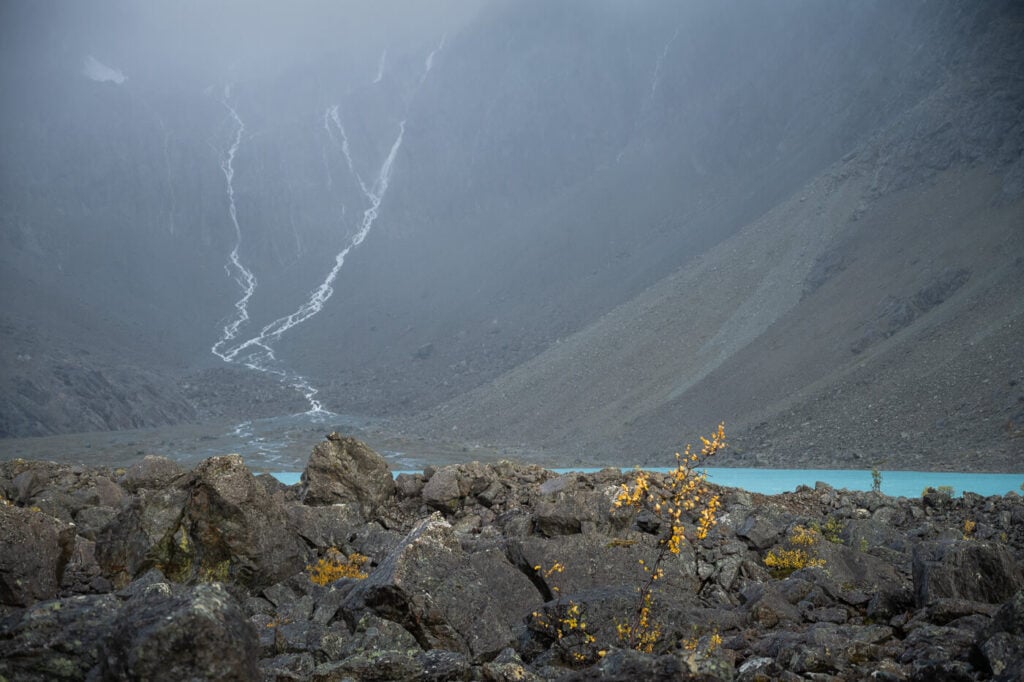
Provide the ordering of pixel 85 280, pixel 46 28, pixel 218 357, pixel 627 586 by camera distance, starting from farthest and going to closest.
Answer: pixel 46 28 → pixel 85 280 → pixel 218 357 → pixel 627 586

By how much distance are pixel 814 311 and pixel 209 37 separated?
11798cm

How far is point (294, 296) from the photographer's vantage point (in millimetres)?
90438

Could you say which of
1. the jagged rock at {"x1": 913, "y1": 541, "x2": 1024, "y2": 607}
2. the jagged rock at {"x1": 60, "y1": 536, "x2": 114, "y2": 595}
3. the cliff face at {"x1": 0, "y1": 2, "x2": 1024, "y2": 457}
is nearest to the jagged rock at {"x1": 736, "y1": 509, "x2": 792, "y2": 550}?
the jagged rock at {"x1": 913, "y1": 541, "x2": 1024, "y2": 607}

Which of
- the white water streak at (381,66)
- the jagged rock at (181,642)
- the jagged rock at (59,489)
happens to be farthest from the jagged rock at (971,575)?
the white water streak at (381,66)

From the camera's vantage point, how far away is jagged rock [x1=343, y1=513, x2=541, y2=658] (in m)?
6.94

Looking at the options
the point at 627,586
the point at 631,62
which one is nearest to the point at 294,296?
the point at 631,62

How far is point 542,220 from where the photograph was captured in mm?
89562

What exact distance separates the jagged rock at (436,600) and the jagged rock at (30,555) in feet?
10.0

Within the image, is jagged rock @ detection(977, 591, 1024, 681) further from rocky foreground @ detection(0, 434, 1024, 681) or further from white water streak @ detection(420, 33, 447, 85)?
white water streak @ detection(420, 33, 447, 85)

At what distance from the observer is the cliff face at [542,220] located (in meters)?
44.6

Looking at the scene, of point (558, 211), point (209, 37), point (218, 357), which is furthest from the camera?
point (209, 37)

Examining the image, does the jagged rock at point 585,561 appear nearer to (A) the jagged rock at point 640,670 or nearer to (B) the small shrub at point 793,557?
(B) the small shrub at point 793,557

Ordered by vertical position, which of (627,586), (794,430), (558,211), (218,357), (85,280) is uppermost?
(558,211)

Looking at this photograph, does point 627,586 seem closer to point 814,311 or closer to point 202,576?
point 202,576
